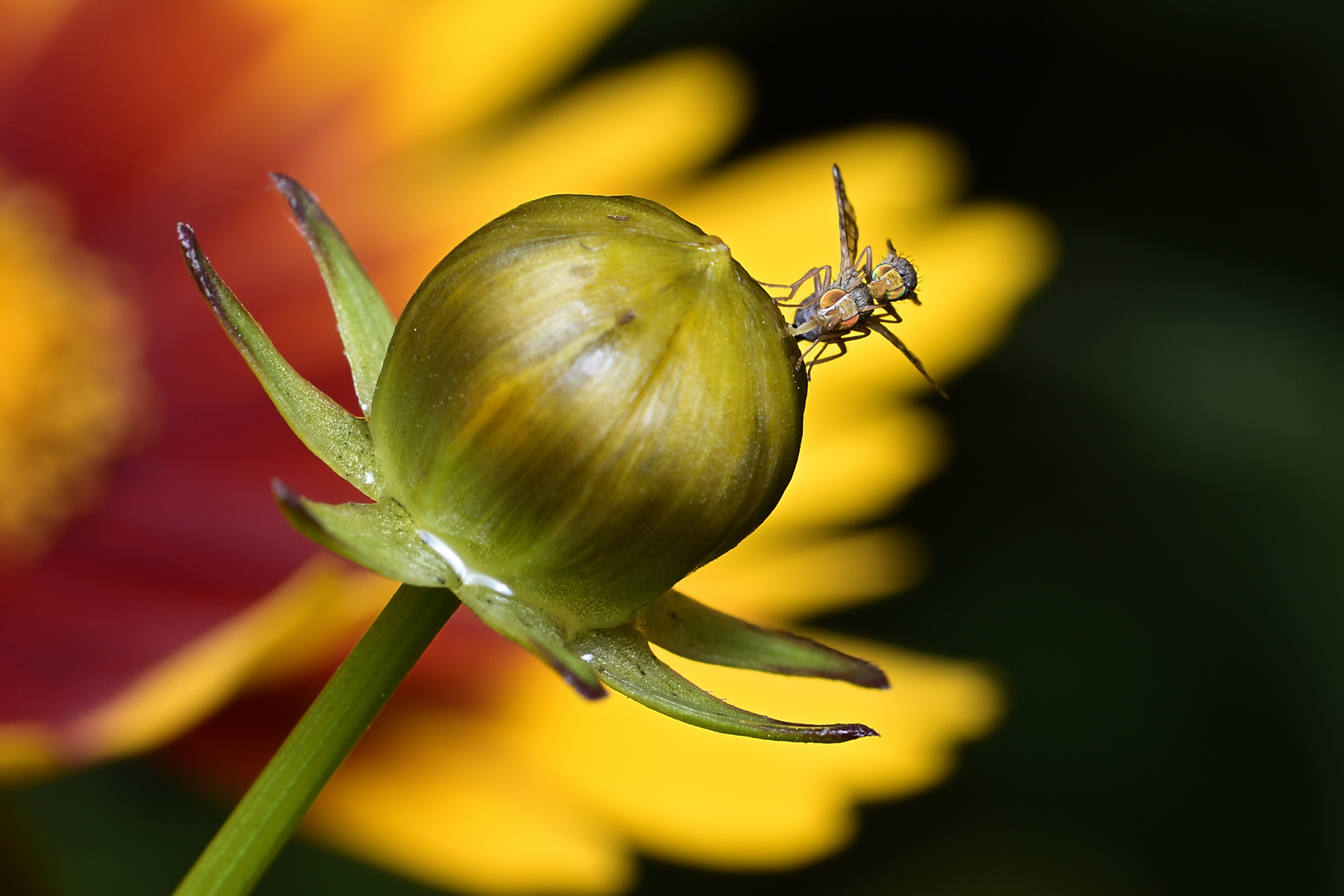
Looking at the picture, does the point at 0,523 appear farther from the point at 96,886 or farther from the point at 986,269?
the point at 986,269

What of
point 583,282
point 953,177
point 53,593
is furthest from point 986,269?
point 583,282

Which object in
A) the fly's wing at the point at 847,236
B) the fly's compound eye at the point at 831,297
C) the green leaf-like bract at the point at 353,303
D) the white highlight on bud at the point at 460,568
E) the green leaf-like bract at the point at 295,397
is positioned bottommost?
the white highlight on bud at the point at 460,568

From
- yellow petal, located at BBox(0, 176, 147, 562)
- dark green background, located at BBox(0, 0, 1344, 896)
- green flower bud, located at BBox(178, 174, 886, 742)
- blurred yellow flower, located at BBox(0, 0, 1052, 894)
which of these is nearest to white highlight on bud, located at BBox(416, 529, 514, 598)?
green flower bud, located at BBox(178, 174, 886, 742)

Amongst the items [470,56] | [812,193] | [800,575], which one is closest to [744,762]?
[800,575]

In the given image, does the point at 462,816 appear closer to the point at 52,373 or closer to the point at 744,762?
the point at 744,762

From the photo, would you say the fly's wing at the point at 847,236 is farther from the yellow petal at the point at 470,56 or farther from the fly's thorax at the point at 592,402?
the yellow petal at the point at 470,56

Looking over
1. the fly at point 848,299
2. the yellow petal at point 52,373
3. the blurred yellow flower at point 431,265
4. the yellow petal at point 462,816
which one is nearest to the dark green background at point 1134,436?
the blurred yellow flower at point 431,265
